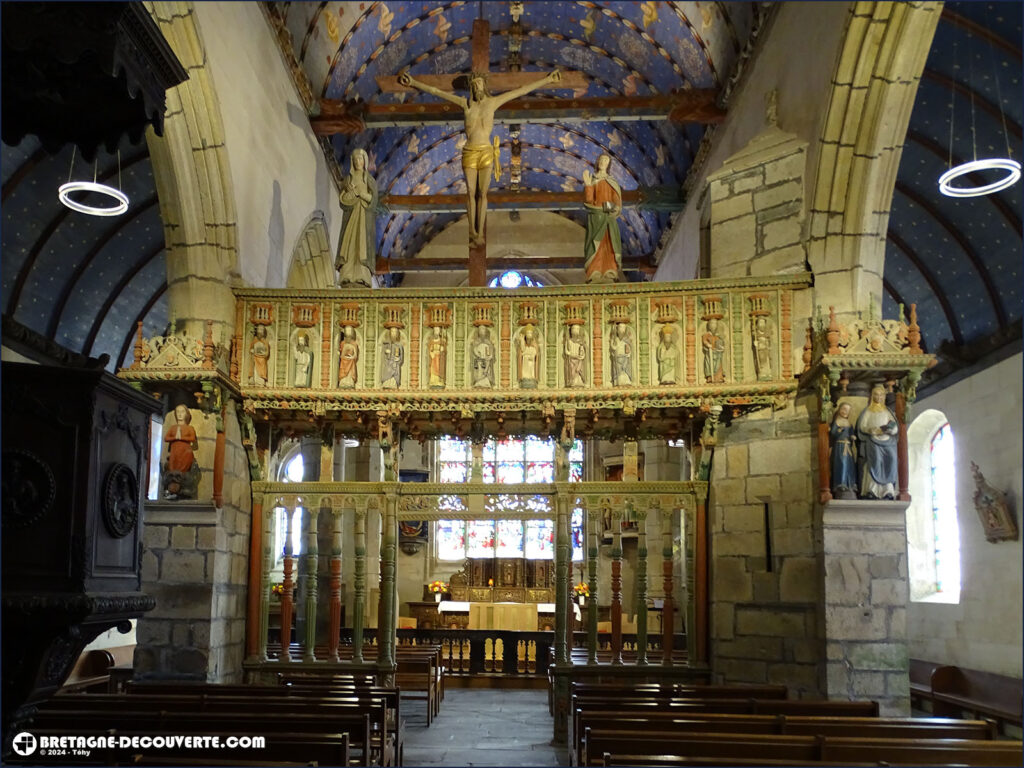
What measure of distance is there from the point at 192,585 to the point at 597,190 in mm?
6061

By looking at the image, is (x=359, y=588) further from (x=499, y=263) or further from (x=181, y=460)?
(x=499, y=263)

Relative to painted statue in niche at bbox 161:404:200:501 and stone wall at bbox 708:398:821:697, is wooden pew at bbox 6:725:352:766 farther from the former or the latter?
stone wall at bbox 708:398:821:697

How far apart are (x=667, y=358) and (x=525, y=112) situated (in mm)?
6291

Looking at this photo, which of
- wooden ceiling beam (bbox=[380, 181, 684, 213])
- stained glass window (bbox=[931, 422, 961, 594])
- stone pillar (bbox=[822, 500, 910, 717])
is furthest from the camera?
wooden ceiling beam (bbox=[380, 181, 684, 213])

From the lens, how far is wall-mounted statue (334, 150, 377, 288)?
1126 centimetres

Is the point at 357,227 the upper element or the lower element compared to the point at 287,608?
upper

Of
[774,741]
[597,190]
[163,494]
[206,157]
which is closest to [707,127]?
[597,190]

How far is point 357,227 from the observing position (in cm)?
1150

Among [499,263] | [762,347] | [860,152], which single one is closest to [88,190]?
[762,347]

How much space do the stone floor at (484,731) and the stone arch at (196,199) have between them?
4.54m

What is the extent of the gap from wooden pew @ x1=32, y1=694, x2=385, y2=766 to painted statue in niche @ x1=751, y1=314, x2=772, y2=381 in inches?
203

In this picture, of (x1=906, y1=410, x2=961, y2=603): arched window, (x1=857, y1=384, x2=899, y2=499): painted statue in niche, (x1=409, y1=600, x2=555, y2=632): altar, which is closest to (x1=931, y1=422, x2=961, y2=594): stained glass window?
(x1=906, y1=410, x2=961, y2=603): arched window

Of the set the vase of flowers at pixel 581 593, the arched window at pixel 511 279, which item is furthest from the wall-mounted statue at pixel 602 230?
the arched window at pixel 511 279

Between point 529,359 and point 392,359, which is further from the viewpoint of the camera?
point 392,359
